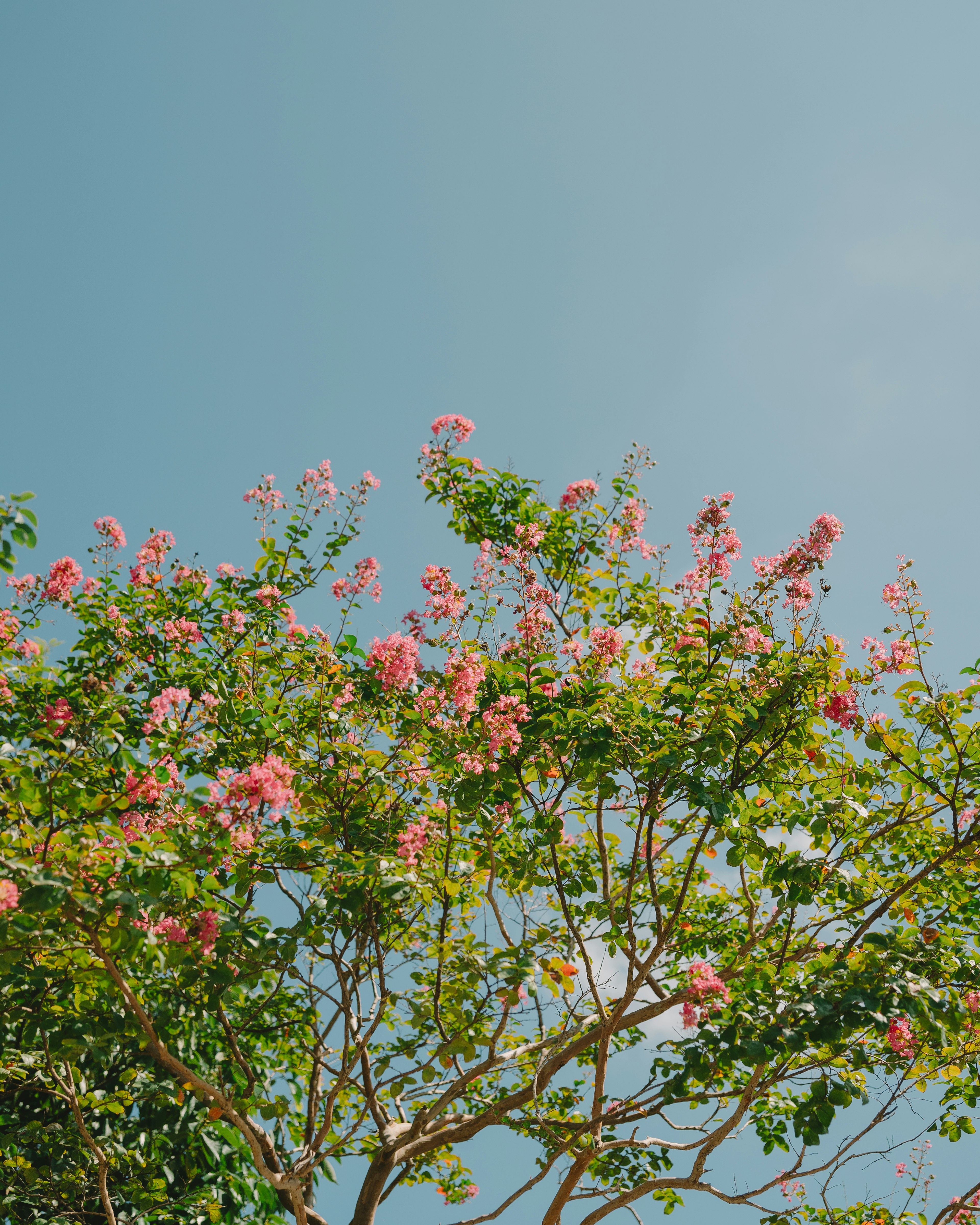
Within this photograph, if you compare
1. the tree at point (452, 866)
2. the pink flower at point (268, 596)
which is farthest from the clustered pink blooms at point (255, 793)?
the pink flower at point (268, 596)

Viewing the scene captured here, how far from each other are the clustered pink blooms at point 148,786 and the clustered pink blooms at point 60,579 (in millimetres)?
2257

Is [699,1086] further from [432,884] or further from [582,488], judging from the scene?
[582,488]

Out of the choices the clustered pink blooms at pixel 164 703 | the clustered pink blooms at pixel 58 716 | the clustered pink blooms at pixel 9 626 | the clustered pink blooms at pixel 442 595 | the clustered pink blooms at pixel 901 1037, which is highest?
the clustered pink blooms at pixel 9 626

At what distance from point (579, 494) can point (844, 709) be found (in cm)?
233

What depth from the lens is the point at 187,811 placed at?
12.0 ft

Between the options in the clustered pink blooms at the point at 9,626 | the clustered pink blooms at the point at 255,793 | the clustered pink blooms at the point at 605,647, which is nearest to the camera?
the clustered pink blooms at the point at 255,793

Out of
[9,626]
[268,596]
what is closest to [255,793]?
[268,596]

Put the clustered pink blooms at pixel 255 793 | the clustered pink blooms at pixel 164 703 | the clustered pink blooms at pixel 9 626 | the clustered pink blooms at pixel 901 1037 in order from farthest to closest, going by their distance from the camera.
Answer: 1. the clustered pink blooms at pixel 9 626
2. the clustered pink blooms at pixel 901 1037
3. the clustered pink blooms at pixel 164 703
4. the clustered pink blooms at pixel 255 793

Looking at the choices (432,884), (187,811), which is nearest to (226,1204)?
(432,884)

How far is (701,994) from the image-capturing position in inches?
149

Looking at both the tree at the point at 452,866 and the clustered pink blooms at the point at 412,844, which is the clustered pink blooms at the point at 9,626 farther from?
the clustered pink blooms at the point at 412,844

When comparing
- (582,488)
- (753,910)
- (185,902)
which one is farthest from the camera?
(582,488)

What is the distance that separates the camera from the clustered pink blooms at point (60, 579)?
18.1 feet

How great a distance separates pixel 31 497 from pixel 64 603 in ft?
9.65
